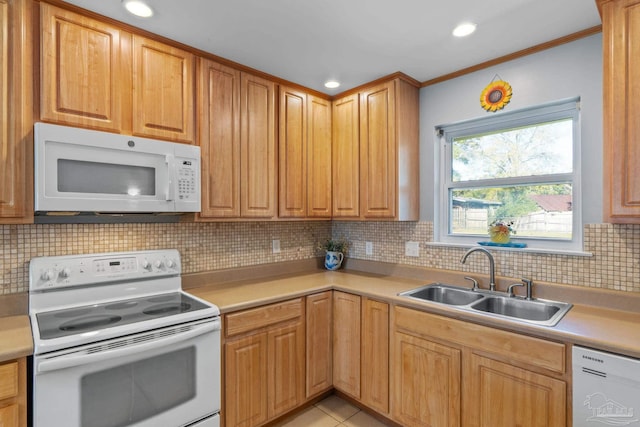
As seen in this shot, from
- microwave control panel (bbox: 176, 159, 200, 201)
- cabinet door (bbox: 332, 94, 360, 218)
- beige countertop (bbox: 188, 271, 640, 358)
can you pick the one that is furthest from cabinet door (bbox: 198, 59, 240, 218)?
cabinet door (bbox: 332, 94, 360, 218)

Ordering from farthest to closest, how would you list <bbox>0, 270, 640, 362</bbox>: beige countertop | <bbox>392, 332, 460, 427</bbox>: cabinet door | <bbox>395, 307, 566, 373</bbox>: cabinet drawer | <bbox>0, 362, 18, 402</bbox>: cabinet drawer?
1. <bbox>392, 332, 460, 427</bbox>: cabinet door
2. <bbox>395, 307, 566, 373</bbox>: cabinet drawer
3. <bbox>0, 270, 640, 362</bbox>: beige countertop
4. <bbox>0, 362, 18, 402</bbox>: cabinet drawer

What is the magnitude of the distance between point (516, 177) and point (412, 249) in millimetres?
871

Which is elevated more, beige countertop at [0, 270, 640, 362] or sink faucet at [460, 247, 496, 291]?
sink faucet at [460, 247, 496, 291]

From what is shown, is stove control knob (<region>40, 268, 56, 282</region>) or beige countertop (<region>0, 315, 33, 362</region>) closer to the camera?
beige countertop (<region>0, 315, 33, 362</region>)

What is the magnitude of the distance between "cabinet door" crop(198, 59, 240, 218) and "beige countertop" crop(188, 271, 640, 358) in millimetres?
520

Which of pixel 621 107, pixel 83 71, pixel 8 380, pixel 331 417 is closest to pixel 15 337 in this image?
pixel 8 380

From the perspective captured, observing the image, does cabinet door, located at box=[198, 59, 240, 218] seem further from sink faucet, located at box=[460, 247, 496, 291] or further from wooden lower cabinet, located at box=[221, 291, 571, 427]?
sink faucet, located at box=[460, 247, 496, 291]

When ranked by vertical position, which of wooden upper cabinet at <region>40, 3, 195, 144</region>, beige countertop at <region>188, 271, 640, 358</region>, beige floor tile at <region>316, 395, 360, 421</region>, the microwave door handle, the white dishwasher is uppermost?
wooden upper cabinet at <region>40, 3, 195, 144</region>

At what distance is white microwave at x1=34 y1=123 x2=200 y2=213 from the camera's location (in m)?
1.48

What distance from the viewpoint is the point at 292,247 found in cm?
288

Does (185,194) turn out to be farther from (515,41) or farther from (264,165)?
(515,41)

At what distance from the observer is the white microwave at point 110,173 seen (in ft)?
4.85

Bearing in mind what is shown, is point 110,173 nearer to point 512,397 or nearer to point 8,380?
point 8,380

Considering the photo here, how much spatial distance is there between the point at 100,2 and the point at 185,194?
967 millimetres
